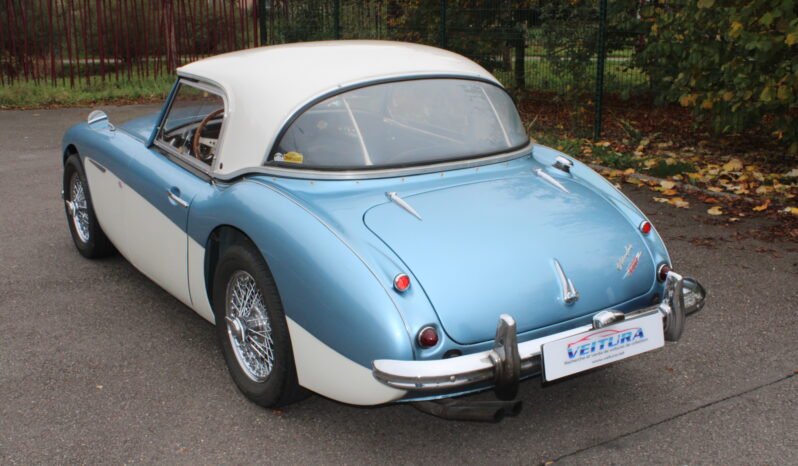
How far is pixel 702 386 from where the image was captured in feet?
12.2

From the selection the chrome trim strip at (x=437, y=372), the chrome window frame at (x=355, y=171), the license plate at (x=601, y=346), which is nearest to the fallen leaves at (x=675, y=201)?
the chrome window frame at (x=355, y=171)

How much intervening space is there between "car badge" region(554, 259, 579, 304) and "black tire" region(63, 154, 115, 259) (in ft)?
11.0

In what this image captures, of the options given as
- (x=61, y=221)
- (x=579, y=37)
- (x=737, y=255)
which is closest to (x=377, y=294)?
(x=737, y=255)

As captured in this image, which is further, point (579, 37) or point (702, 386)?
point (579, 37)

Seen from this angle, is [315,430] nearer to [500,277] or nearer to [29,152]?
[500,277]

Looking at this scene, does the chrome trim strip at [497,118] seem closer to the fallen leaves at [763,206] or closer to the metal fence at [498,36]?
the fallen leaves at [763,206]

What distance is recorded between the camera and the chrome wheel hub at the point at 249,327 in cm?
349

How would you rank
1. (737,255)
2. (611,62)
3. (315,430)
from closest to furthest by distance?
1. (315,430)
2. (737,255)
3. (611,62)

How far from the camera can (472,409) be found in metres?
2.96

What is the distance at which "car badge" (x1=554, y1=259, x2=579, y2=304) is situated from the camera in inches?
123

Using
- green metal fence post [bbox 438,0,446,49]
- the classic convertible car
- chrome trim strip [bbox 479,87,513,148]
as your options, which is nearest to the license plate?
the classic convertible car

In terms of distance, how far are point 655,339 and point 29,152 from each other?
833 centimetres

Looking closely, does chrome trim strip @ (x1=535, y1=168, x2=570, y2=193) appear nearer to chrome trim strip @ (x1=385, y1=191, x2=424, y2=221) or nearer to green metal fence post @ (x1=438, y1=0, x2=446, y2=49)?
A: chrome trim strip @ (x1=385, y1=191, x2=424, y2=221)

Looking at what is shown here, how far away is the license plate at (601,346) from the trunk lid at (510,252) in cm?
12
